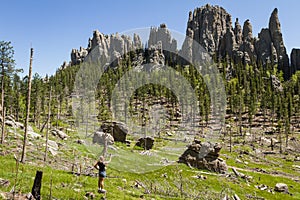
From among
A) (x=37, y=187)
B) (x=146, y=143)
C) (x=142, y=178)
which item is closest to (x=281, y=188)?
(x=142, y=178)

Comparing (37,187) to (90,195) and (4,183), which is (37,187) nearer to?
(4,183)

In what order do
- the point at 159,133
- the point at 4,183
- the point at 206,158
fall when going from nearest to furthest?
the point at 4,183
the point at 206,158
the point at 159,133

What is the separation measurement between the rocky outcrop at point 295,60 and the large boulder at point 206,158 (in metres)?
172

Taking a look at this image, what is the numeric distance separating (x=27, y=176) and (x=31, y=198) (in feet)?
18.2

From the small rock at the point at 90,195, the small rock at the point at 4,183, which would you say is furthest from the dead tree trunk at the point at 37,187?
the small rock at the point at 90,195

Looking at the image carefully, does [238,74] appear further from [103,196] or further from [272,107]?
[103,196]

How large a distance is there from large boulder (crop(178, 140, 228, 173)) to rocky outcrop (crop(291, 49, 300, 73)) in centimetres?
17200

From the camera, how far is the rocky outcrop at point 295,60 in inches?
7540

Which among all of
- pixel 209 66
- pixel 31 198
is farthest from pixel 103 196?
pixel 209 66

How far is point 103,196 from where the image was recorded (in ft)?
54.5

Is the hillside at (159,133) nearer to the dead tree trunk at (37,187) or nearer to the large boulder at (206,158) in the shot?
the large boulder at (206,158)

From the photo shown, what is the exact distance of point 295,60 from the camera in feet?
639

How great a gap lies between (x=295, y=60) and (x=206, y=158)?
589 feet

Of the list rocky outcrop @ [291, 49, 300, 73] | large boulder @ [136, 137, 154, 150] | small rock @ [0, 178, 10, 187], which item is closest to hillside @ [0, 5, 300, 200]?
small rock @ [0, 178, 10, 187]
